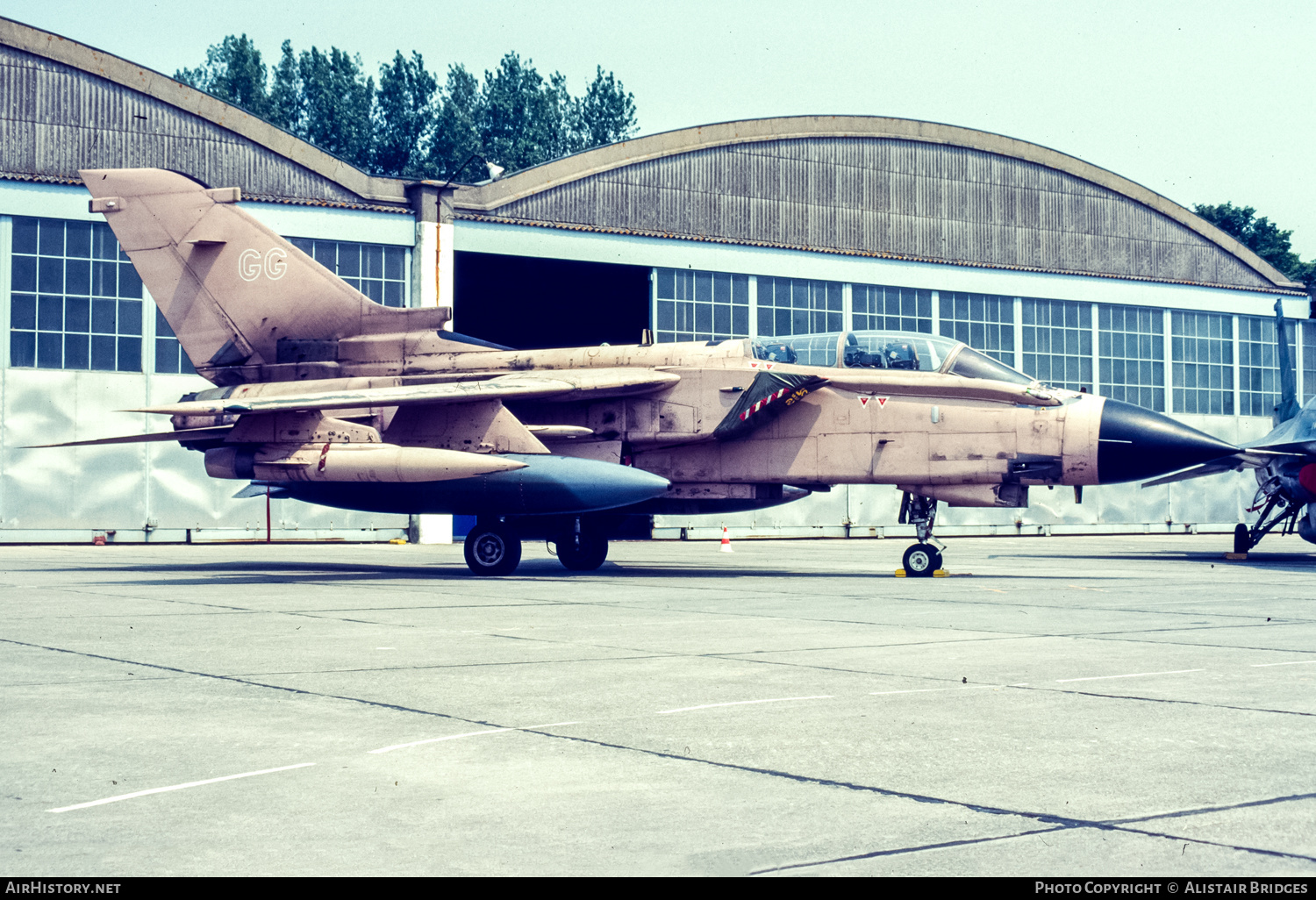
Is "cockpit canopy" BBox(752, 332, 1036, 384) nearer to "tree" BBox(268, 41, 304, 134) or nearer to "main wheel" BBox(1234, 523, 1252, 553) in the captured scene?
"main wheel" BBox(1234, 523, 1252, 553)

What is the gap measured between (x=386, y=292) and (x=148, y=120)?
6538mm

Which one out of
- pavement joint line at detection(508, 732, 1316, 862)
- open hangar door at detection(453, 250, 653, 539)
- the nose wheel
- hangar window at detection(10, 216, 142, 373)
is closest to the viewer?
pavement joint line at detection(508, 732, 1316, 862)

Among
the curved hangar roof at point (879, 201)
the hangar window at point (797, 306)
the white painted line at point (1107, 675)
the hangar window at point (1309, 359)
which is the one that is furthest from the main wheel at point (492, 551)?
the hangar window at point (1309, 359)

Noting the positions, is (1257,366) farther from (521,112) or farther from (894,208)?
(521,112)

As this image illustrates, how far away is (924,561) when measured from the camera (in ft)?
55.6

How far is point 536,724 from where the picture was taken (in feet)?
19.3

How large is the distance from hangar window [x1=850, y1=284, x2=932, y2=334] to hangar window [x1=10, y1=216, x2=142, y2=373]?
64.0ft

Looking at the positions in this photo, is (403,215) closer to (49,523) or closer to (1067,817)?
(49,523)

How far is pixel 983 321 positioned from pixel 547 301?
1370cm

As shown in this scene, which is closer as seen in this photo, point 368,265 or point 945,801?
point 945,801

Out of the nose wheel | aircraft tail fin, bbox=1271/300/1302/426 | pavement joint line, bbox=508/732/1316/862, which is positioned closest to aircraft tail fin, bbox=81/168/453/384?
the nose wheel

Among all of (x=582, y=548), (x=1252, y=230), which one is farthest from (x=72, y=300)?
(x=1252, y=230)

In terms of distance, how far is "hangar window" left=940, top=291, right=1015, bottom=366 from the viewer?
126 ft
